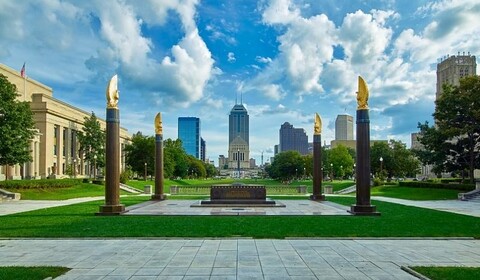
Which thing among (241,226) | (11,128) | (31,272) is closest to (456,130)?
(241,226)

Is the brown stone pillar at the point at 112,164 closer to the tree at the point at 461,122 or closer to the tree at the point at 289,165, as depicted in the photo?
the tree at the point at 461,122

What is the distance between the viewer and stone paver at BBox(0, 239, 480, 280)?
8906 millimetres

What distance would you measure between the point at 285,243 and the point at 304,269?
3.31m

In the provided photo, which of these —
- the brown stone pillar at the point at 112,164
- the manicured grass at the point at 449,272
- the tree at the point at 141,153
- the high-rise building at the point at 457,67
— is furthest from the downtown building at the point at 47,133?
the high-rise building at the point at 457,67

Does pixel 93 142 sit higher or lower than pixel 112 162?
higher

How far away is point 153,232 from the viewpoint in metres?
14.5

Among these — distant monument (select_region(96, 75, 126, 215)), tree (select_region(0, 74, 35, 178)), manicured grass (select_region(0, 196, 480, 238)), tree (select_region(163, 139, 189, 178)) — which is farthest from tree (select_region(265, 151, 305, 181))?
distant monument (select_region(96, 75, 126, 215))

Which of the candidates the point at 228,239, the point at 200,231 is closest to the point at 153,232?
the point at 200,231

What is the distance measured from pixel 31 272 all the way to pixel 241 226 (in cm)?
870

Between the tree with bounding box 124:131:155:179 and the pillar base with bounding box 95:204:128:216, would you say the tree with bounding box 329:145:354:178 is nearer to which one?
the tree with bounding box 124:131:155:179

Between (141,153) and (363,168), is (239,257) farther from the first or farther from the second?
(141,153)

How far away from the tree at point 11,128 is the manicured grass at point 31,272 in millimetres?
35605

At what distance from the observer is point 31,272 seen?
8.63 meters

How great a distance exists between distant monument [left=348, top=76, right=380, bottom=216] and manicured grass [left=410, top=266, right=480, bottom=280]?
1142 cm
